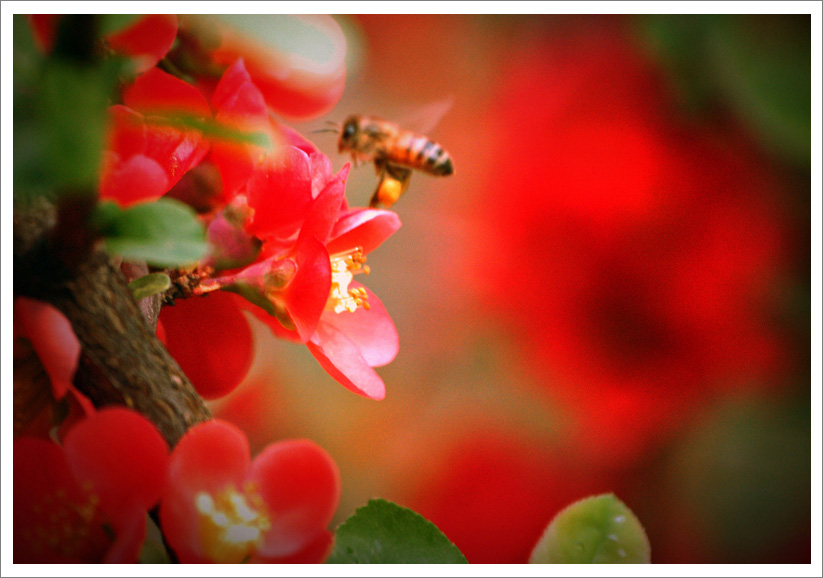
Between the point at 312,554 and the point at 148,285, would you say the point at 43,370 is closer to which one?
the point at 148,285

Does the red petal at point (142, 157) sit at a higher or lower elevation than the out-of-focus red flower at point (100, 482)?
higher

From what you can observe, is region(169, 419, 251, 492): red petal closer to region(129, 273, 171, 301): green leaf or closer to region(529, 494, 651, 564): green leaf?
region(129, 273, 171, 301): green leaf

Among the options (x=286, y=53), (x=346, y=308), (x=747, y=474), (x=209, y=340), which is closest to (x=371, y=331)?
(x=346, y=308)

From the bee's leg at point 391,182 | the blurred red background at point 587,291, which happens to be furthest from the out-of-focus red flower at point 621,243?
the bee's leg at point 391,182

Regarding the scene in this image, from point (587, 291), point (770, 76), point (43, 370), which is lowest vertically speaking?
point (43, 370)

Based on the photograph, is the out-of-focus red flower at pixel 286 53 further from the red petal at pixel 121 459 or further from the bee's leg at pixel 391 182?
the red petal at pixel 121 459

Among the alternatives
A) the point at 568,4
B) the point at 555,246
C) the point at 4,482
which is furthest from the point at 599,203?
the point at 4,482

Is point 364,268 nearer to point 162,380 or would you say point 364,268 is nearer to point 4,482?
point 162,380

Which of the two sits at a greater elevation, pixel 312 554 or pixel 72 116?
pixel 72 116
